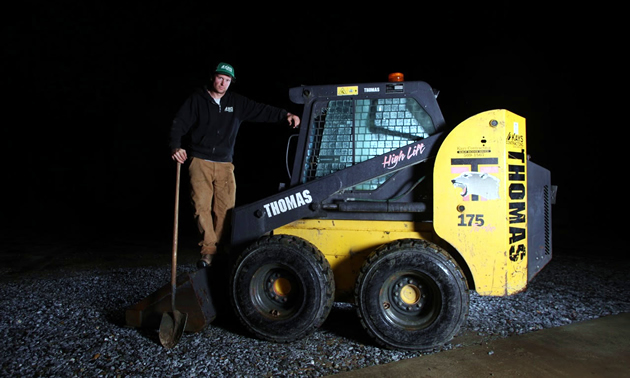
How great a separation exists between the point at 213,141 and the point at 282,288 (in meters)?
1.55

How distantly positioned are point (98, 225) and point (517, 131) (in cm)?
1325

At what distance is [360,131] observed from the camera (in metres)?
3.73

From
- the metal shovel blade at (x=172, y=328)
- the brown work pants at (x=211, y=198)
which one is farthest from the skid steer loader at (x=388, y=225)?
the brown work pants at (x=211, y=198)

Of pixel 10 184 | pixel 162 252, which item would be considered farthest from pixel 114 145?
pixel 162 252

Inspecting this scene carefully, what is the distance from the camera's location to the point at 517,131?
3.38 meters

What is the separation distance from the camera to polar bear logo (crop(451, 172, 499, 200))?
3227 millimetres

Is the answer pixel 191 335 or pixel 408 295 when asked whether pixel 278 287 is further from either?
pixel 408 295

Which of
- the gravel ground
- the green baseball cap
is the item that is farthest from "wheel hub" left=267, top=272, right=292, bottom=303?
the green baseball cap

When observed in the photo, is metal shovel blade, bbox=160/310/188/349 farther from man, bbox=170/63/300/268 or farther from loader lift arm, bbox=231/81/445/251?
loader lift arm, bbox=231/81/445/251

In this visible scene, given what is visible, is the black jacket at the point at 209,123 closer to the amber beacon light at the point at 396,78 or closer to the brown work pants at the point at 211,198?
the brown work pants at the point at 211,198

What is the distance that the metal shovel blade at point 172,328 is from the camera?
3.36 meters

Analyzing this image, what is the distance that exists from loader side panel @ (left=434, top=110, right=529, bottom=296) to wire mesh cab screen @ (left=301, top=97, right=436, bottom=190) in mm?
Result: 412

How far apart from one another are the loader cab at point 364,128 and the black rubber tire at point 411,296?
0.46 meters

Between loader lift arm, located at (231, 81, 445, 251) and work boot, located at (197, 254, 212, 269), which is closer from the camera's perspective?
loader lift arm, located at (231, 81, 445, 251)
